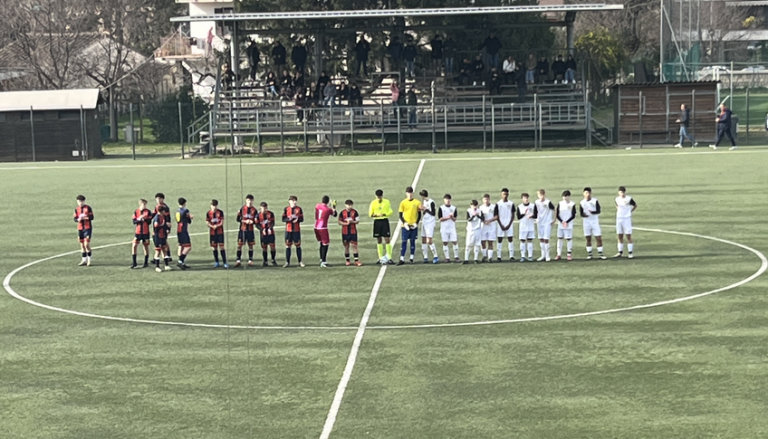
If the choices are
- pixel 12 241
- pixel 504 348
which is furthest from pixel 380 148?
pixel 504 348

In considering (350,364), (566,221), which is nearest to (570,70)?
(566,221)

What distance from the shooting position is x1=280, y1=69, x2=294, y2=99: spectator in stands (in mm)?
53531

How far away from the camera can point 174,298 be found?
2181 centimetres

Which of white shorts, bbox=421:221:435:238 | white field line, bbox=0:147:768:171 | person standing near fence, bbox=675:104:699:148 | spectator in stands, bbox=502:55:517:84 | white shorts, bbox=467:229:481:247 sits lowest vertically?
white shorts, bbox=467:229:481:247

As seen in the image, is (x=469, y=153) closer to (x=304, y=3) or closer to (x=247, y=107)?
(x=247, y=107)

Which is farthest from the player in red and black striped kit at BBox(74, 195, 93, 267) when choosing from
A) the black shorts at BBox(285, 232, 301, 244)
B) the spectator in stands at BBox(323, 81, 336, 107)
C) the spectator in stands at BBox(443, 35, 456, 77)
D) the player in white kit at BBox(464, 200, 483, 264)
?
the spectator in stands at BBox(443, 35, 456, 77)

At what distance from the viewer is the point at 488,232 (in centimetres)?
2455

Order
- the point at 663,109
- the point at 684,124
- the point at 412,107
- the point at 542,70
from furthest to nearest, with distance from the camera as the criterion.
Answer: the point at 542,70 < the point at 412,107 < the point at 663,109 < the point at 684,124

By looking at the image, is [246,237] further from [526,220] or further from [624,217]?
[624,217]

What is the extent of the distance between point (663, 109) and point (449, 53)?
12178 mm

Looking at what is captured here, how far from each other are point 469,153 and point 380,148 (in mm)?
5056

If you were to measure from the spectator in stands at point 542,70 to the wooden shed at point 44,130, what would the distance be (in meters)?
21.1

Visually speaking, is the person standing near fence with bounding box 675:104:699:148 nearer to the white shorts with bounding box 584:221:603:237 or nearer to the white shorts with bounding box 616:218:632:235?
the white shorts with bounding box 616:218:632:235

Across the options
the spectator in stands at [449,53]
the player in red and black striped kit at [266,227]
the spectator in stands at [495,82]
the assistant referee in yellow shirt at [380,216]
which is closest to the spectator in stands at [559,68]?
the spectator in stands at [495,82]
